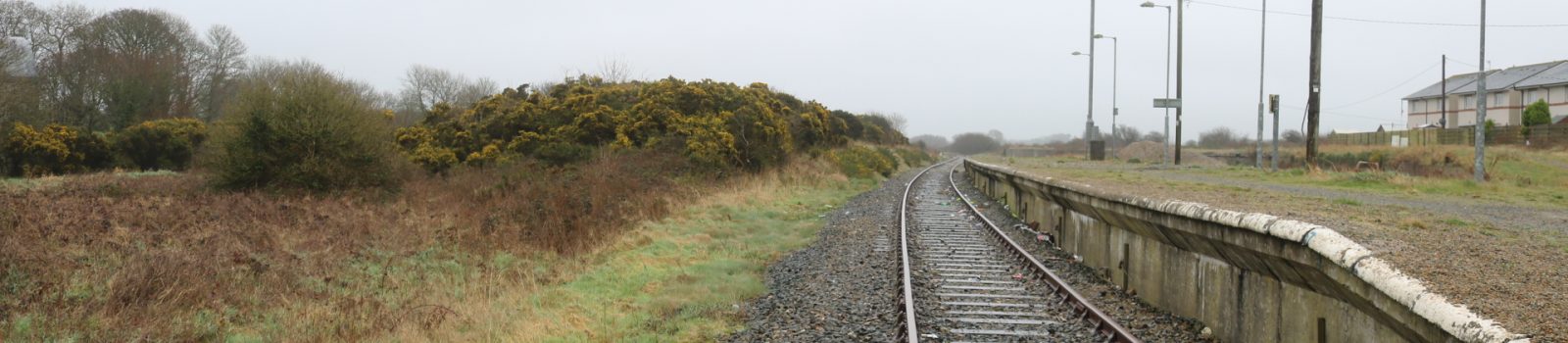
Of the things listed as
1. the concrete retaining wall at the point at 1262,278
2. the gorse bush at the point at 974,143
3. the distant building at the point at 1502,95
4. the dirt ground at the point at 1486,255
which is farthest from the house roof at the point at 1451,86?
the gorse bush at the point at 974,143

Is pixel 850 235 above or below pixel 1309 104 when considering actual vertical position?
below

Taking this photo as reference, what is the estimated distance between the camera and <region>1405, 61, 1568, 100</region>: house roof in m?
61.7

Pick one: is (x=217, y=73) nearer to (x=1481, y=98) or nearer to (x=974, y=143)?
(x=1481, y=98)

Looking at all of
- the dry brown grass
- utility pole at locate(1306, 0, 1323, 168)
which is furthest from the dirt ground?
utility pole at locate(1306, 0, 1323, 168)

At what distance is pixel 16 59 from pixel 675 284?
1599 inches

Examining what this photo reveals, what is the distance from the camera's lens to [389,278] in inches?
456

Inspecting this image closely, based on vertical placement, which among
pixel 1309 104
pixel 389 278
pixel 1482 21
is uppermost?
pixel 1482 21

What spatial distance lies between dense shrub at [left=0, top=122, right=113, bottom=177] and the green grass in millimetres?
32412

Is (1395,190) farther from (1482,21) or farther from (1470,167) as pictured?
(1470,167)

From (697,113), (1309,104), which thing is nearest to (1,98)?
(697,113)

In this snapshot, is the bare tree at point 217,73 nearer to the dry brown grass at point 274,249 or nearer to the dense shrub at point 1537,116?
the dry brown grass at point 274,249

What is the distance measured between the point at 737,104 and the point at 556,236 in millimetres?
20701

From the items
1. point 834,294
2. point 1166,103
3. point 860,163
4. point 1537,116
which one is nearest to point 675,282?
Result: point 834,294

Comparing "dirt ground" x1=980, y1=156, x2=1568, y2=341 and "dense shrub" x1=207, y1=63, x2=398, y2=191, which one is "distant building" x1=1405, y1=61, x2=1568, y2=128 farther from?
"dense shrub" x1=207, y1=63, x2=398, y2=191
